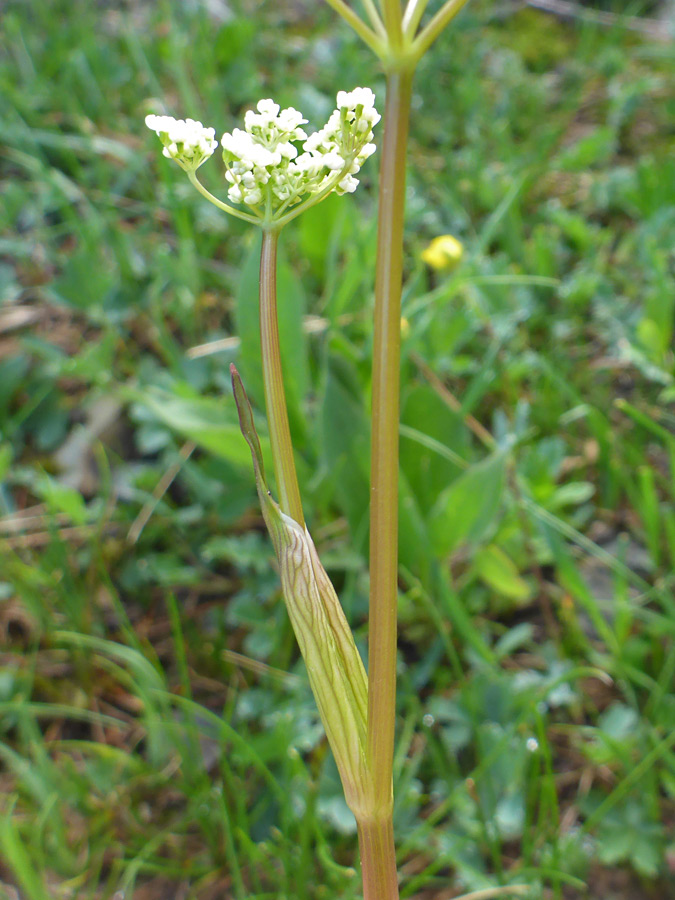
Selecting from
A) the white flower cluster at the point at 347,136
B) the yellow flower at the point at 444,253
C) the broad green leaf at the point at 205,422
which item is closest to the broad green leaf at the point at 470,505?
the broad green leaf at the point at 205,422

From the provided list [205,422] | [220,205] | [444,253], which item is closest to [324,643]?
[220,205]

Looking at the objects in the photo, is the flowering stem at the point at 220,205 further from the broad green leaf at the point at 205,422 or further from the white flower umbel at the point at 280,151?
the broad green leaf at the point at 205,422

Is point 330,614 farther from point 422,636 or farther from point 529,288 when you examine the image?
point 529,288

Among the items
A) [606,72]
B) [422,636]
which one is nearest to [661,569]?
[422,636]

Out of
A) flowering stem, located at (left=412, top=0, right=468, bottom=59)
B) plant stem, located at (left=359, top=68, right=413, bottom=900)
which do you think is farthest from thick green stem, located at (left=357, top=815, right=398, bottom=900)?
flowering stem, located at (left=412, top=0, right=468, bottom=59)

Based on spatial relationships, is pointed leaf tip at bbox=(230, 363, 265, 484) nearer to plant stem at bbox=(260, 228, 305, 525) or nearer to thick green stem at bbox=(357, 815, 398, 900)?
plant stem at bbox=(260, 228, 305, 525)

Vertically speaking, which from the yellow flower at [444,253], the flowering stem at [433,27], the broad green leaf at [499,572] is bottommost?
the broad green leaf at [499,572]

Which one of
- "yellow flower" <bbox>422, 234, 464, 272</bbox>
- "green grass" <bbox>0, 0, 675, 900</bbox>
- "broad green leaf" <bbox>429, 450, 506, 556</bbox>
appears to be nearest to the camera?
"green grass" <bbox>0, 0, 675, 900</bbox>
